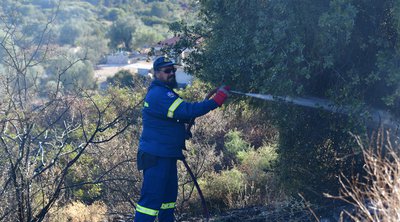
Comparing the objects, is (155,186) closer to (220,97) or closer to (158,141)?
(158,141)

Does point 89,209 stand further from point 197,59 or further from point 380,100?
point 380,100

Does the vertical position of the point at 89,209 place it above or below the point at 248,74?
below

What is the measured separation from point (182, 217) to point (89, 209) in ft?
6.93

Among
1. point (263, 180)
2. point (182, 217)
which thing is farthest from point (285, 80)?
point (263, 180)

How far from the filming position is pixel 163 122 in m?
5.93

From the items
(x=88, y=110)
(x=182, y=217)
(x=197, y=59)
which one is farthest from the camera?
(x=88, y=110)

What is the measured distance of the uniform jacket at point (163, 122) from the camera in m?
5.75

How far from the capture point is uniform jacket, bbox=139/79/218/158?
18.9ft

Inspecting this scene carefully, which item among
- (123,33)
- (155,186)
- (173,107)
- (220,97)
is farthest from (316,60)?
(123,33)

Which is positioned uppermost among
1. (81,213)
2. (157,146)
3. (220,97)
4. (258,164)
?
(220,97)

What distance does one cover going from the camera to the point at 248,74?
625 cm

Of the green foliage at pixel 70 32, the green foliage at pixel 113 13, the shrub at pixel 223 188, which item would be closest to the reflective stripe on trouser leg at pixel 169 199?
the shrub at pixel 223 188

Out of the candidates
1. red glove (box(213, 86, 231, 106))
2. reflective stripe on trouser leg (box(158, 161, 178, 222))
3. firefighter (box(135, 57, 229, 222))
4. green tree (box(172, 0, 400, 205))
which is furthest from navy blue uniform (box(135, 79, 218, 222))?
green tree (box(172, 0, 400, 205))

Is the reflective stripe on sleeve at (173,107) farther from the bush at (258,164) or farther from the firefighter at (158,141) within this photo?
the bush at (258,164)
